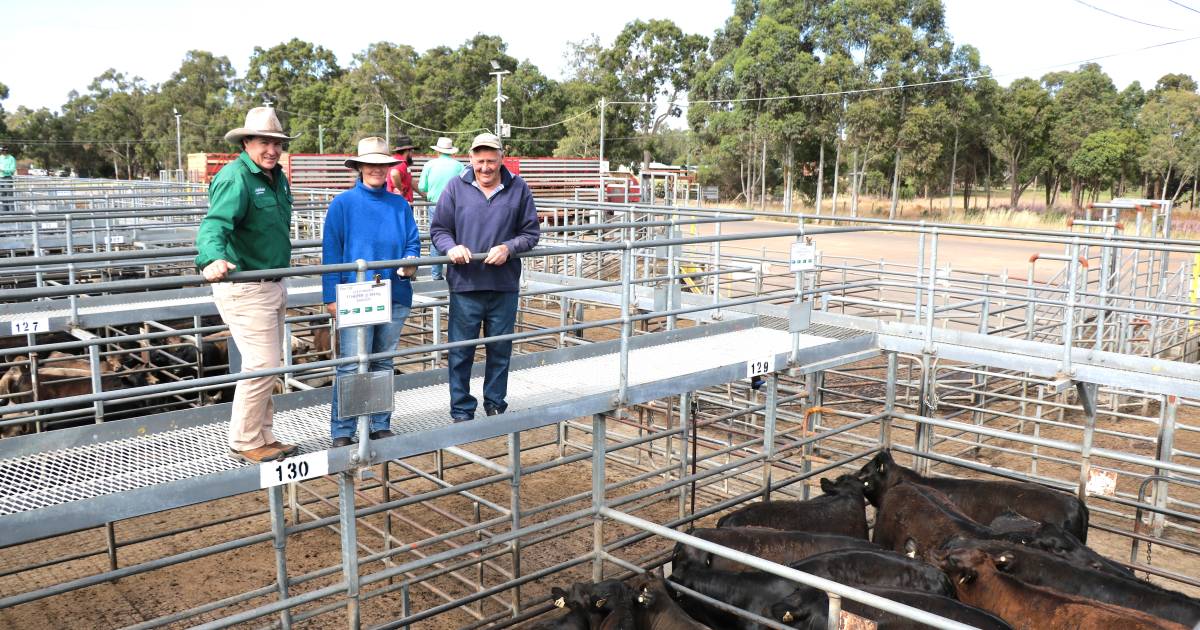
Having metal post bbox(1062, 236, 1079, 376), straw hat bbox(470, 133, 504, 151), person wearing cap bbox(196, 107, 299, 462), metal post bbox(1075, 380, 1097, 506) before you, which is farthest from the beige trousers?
metal post bbox(1075, 380, 1097, 506)

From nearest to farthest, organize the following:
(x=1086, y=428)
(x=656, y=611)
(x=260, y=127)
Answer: (x=260, y=127), (x=656, y=611), (x=1086, y=428)

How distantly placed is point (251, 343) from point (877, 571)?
4225 millimetres

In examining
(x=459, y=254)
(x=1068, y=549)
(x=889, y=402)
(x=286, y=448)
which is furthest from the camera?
(x=889, y=402)

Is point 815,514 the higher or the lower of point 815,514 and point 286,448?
the lower

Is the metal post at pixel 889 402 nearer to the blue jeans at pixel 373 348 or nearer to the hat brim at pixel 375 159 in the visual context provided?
the blue jeans at pixel 373 348

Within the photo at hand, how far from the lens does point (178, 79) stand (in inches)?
3952

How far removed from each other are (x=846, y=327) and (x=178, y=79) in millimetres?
106698

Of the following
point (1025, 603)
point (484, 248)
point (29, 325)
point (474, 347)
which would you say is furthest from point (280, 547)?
point (29, 325)

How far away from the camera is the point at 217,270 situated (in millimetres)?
4055

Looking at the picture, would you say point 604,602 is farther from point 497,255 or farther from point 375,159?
point 375,159

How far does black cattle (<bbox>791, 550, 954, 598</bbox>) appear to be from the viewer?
6059 mm

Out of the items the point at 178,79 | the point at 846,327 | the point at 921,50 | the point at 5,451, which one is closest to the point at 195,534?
the point at 5,451

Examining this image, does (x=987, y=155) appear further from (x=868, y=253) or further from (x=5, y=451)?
(x=5, y=451)

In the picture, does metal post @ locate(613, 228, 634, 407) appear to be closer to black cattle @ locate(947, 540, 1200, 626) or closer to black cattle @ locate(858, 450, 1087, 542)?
black cattle @ locate(947, 540, 1200, 626)
